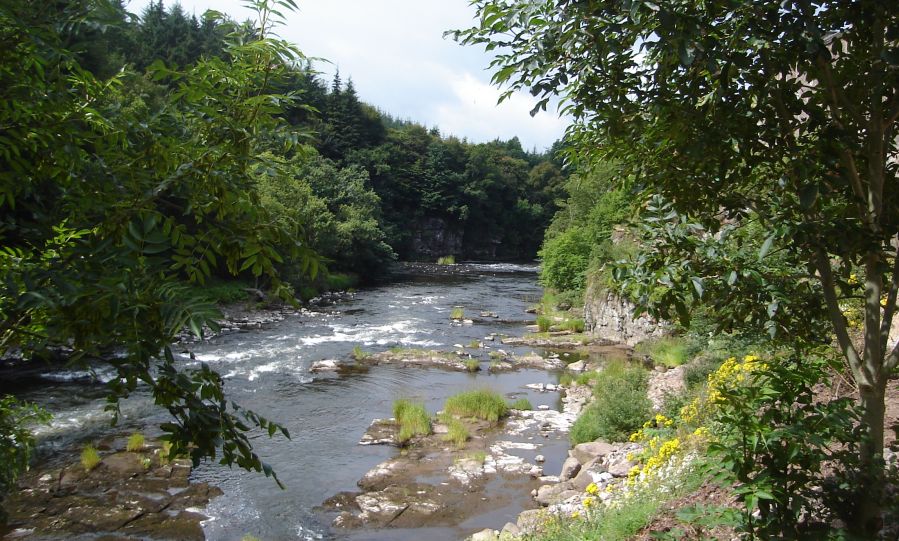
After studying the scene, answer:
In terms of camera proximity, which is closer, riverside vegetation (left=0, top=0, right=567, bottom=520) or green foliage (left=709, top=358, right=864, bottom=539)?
riverside vegetation (left=0, top=0, right=567, bottom=520)

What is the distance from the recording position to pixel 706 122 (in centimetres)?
307

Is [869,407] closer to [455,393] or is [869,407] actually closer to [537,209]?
[455,393]

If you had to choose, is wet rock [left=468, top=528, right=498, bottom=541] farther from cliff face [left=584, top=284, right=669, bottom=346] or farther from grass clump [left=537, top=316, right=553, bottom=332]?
grass clump [left=537, top=316, right=553, bottom=332]

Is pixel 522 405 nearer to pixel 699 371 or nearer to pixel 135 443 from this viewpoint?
pixel 699 371

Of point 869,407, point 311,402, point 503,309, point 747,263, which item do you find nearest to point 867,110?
point 747,263

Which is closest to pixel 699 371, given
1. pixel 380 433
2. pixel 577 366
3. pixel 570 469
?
pixel 570 469

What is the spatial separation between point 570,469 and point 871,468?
8324 mm

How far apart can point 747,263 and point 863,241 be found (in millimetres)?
→ 555

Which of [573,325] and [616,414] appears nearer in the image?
[616,414]

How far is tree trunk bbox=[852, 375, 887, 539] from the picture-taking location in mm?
2676

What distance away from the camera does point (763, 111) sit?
308 centimetres

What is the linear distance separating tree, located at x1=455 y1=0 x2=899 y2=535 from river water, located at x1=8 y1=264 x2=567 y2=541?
24.4ft

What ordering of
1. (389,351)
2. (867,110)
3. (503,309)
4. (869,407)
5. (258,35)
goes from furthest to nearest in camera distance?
(503,309) → (389,351) → (867,110) → (869,407) → (258,35)

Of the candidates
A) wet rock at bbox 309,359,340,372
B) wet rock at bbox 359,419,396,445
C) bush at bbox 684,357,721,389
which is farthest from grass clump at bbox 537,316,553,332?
bush at bbox 684,357,721,389
